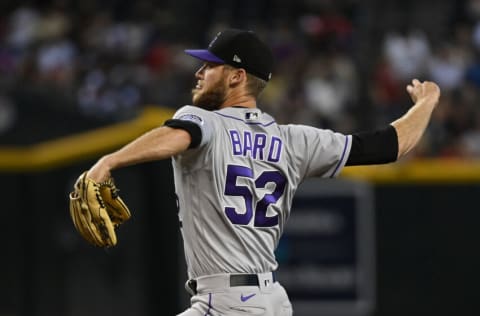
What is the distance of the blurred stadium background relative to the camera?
9828 millimetres

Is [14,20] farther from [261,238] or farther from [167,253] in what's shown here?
[261,238]

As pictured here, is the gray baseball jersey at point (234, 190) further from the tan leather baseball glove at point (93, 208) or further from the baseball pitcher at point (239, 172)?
the tan leather baseball glove at point (93, 208)

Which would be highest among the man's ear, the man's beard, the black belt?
the man's ear

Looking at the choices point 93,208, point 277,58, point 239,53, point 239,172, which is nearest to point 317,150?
point 239,172

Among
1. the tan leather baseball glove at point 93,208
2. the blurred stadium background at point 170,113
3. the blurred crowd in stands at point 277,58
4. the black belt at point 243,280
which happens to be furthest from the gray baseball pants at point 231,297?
the blurred crowd in stands at point 277,58

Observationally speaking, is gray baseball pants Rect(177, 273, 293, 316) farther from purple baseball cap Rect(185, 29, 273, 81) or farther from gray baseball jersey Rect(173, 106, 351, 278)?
purple baseball cap Rect(185, 29, 273, 81)

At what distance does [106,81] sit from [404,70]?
133 inches

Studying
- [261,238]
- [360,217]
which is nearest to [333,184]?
[360,217]

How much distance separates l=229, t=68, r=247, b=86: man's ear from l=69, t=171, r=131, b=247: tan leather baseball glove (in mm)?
701

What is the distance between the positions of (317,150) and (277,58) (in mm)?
7980

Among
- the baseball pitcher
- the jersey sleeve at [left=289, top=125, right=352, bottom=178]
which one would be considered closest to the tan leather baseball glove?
the baseball pitcher

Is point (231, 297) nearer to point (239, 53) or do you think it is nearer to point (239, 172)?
point (239, 172)

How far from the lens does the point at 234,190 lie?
4.30 meters

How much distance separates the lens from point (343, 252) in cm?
969
